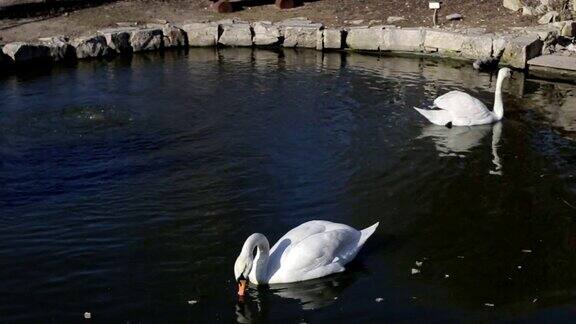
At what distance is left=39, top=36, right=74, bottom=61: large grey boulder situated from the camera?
1811cm

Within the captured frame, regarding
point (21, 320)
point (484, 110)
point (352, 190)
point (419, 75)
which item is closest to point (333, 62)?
point (419, 75)

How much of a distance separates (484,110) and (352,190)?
410 cm

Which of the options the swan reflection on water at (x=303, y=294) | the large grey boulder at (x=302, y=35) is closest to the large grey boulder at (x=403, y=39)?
the large grey boulder at (x=302, y=35)

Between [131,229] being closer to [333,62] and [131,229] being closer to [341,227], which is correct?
[341,227]

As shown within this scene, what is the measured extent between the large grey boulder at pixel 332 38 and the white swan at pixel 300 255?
1108cm

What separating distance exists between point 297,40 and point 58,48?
5396mm

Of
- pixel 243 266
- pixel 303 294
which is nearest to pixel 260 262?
pixel 243 266

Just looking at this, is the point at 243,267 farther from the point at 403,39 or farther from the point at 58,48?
the point at 403,39

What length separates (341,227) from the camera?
8.75m

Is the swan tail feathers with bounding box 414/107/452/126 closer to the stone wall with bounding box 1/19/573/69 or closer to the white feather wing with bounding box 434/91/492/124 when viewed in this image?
the white feather wing with bounding box 434/91/492/124

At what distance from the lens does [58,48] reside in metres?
18.2

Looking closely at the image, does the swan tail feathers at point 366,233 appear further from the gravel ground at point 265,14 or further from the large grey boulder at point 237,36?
the large grey boulder at point 237,36

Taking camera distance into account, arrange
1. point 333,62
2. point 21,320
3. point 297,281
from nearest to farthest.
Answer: point 21,320, point 297,281, point 333,62

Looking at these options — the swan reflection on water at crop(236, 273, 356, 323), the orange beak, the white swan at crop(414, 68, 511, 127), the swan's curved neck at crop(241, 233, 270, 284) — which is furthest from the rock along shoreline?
the orange beak
